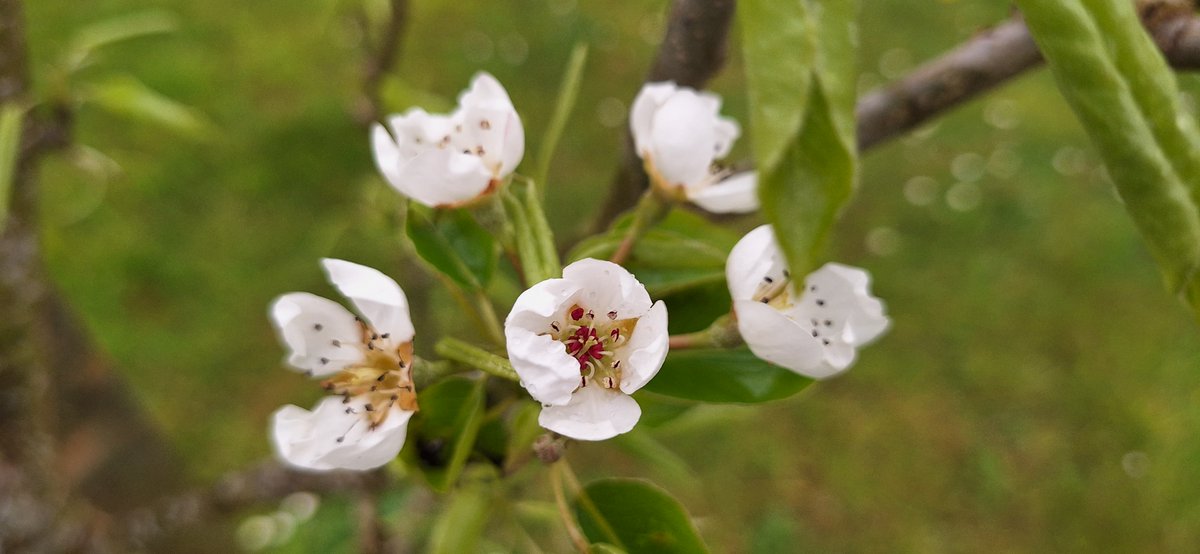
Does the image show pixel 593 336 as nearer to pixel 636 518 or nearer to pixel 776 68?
pixel 636 518

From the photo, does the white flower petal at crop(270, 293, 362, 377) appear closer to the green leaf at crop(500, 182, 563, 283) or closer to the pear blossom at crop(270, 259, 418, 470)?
the pear blossom at crop(270, 259, 418, 470)

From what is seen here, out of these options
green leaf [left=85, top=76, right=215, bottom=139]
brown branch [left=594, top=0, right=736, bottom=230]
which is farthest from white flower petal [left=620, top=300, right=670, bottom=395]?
green leaf [left=85, top=76, right=215, bottom=139]

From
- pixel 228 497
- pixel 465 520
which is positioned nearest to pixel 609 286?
pixel 465 520

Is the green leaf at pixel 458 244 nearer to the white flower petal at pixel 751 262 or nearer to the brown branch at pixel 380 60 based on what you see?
the white flower petal at pixel 751 262

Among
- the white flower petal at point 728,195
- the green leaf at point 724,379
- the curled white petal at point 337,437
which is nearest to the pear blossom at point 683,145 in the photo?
the white flower petal at point 728,195

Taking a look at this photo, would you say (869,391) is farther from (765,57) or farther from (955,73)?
(765,57)

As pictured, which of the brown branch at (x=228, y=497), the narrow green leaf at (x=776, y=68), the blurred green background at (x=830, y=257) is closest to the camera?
the narrow green leaf at (x=776, y=68)
